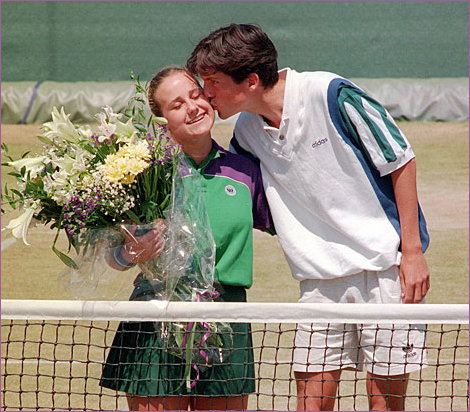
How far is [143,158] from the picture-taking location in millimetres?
2529

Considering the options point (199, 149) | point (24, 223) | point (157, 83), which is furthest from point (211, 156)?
point (24, 223)

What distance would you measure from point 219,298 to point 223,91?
751 millimetres

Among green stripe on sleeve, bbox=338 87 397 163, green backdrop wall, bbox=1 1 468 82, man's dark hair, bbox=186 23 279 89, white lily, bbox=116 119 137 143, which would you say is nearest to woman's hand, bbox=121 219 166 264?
white lily, bbox=116 119 137 143

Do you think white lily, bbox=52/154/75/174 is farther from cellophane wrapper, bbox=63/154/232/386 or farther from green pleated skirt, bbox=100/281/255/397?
green pleated skirt, bbox=100/281/255/397

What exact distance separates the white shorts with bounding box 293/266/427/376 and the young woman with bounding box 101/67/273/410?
0.27 meters

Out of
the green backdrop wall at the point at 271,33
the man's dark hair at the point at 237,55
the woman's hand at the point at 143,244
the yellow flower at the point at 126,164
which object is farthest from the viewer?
the green backdrop wall at the point at 271,33

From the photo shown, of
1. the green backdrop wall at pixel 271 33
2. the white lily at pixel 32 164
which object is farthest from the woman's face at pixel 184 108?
the green backdrop wall at pixel 271 33

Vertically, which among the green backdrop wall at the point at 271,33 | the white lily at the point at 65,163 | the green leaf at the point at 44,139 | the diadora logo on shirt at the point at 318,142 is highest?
the diadora logo on shirt at the point at 318,142

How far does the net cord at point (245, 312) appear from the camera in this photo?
2.65 m

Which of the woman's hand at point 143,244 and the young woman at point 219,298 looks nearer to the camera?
the woman's hand at point 143,244

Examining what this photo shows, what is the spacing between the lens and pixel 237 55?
110 inches

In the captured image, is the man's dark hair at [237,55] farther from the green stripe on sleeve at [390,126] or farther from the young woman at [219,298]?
the green stripe on sleeve at [390,126]

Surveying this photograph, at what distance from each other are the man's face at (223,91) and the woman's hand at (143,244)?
53 centimetres

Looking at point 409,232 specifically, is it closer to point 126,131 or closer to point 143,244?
point 143,244
